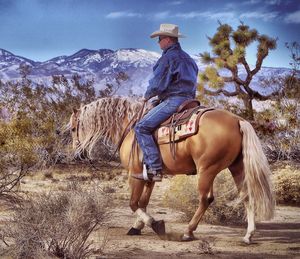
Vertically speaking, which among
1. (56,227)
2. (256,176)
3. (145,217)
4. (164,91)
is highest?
→ (164,91)

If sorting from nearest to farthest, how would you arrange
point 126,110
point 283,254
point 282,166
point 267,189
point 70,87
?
1. point 283,254
2. point 267,189
3. point 126,110
4. point 282,166
5. point 70,87

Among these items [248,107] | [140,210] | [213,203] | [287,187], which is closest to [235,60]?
[248,107]

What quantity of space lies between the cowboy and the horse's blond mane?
54 cm

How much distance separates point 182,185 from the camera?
8516 mm

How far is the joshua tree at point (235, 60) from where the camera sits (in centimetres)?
1562

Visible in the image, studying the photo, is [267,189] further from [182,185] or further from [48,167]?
[48,167]

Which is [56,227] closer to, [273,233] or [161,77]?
[161,77]

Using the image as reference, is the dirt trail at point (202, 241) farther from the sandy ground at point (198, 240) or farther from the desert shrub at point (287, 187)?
the desert shrub at point (287, 187)

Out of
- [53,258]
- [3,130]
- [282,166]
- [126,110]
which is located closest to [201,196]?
[126,110]

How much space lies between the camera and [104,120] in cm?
741

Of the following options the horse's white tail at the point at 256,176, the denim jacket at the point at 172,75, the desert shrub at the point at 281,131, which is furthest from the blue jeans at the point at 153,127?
the desert shrub at the point at 281,131

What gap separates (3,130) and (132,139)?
6.71 ft

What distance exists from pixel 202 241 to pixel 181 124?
1.42 m

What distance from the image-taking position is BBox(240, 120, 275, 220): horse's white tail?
6.38 m
